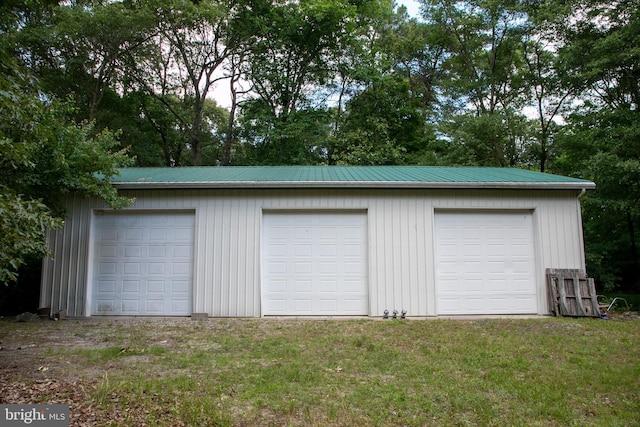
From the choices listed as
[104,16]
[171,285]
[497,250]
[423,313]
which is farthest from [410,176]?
[104,16]

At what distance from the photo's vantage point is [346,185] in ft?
23.1

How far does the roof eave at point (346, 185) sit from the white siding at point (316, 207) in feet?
0.55

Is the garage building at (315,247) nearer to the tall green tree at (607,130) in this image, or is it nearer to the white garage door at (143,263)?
the white garage door at (143,263)

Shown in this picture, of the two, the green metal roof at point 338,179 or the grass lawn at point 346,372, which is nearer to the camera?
the grass lawn at point 346,372

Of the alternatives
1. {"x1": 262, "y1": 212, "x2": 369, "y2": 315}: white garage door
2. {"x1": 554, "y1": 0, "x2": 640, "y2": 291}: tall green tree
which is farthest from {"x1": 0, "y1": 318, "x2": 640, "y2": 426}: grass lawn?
{"x1": 554, "y1": 0, "x2": 640, "y2": 291}: tall green tree

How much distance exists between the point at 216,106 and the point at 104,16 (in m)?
7.67

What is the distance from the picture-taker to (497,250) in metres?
7.37

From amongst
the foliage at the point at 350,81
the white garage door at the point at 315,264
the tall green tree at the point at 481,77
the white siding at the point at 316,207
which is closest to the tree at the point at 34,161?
Answer: the white siding at the point at 316,207

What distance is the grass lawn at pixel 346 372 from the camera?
2902mm

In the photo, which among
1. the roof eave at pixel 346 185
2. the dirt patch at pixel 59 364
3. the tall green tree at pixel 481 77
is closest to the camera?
the dirt patch at pixel 59 364

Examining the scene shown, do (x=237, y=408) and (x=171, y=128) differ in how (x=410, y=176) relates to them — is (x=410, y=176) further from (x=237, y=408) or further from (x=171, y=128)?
(x=171, y=128)

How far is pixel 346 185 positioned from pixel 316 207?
2.32ft

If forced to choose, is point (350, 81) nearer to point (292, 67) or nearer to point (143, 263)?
point (292, 67)

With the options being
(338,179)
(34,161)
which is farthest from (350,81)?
(34,161)
